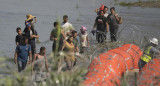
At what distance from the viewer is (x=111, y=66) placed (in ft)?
33.9

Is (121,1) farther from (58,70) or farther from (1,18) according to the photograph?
(58,70)

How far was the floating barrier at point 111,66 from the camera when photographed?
9.28m

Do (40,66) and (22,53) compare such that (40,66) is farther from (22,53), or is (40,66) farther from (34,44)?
(34,44)

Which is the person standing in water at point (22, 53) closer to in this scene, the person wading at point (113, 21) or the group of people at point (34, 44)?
the group of people at point (34, 44)

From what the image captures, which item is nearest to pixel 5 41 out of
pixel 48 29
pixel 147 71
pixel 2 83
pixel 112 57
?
pixel 48 29

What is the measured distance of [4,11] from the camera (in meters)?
30.6

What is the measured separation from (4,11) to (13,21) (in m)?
5.42

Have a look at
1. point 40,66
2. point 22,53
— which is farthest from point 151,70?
point 40,66

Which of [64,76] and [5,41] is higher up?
[64,76]

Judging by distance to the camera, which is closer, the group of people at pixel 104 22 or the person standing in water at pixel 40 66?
the person standing in water at pixel 40 66

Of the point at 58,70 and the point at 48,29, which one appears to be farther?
the point at 48,29

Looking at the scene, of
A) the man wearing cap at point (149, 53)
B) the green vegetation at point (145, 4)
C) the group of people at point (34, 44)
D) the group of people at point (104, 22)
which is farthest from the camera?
the green vegetation at point (145, 4)

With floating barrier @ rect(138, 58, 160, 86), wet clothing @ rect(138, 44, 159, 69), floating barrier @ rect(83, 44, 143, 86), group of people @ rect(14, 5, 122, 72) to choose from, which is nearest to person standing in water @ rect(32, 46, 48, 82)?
group of people @ rect(14, 5, 122, 72)

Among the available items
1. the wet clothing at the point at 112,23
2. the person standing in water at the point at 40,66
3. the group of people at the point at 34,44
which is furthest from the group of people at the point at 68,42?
the wet clothing at the point at 112,23
